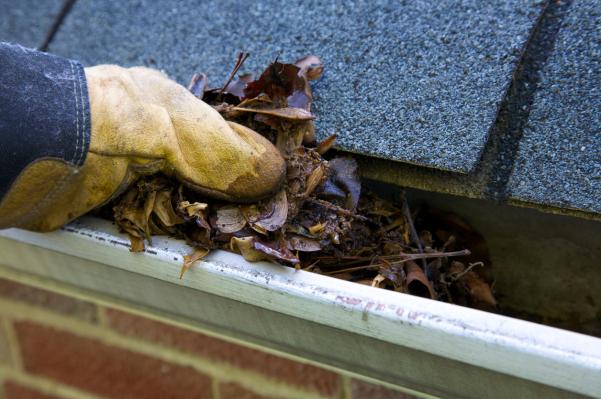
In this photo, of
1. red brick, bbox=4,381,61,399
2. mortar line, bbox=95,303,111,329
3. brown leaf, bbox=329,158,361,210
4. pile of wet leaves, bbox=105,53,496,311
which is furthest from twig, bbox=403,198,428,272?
red brick, bbox=4,381,61,399

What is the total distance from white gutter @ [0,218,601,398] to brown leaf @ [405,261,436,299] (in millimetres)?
139

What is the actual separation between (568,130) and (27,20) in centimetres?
130

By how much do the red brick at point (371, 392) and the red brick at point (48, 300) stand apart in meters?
0.66

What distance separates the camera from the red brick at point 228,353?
128 centimetres

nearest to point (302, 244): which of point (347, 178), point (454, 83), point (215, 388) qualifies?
point (347, 178)

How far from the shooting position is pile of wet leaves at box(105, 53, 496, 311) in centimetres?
110

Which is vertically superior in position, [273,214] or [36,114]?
[36,114]

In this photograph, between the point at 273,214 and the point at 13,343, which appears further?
the point at 13,343

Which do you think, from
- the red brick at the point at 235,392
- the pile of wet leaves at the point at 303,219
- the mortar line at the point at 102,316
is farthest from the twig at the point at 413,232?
the mortar line at the point at 102,316

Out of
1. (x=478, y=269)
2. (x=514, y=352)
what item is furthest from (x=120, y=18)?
(x=514, y=352)

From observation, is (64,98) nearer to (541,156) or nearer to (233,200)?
(233,200)

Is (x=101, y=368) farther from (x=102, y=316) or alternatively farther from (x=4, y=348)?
(x=4, y=348)

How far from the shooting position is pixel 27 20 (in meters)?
1.62

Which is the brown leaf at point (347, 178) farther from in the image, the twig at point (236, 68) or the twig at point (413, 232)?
the twig at point (236, 68)
